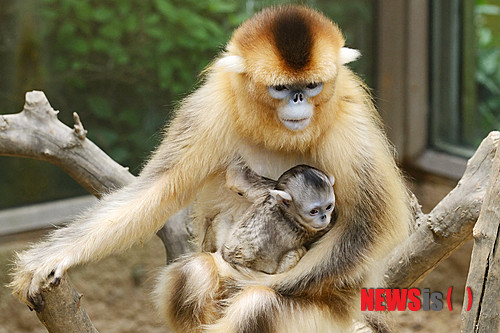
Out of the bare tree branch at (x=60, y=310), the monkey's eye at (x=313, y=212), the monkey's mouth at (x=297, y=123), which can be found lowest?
the bare tree branch at (x=60, y=310)

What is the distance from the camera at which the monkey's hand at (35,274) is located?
3.04 meters

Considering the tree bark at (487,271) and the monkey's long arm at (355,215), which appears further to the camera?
the monkey's long arm at (355,215)

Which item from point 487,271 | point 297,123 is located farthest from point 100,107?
point 487,271

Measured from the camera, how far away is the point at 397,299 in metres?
3.71

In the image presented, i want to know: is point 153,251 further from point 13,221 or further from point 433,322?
point 433,322

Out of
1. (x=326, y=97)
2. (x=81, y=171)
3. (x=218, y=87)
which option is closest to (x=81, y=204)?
(x=81, y=171)

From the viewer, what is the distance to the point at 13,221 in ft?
19.1

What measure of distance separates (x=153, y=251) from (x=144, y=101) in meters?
1.38

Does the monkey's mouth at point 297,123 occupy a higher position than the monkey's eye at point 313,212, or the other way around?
the monkey's mouth at point 297,123

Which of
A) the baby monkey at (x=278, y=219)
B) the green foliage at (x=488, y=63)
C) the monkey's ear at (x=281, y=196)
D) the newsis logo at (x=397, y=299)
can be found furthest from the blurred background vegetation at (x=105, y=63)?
the newsis logo at (x=397, y=299)

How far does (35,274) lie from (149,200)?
648 mm

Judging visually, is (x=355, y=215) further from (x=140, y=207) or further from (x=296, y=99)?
(x=140, y=207)

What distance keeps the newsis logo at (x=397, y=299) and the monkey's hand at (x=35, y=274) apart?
1.43 metres

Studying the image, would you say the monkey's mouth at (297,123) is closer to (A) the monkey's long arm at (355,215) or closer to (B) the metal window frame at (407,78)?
(A) the monkey's long arm at (355,215)
